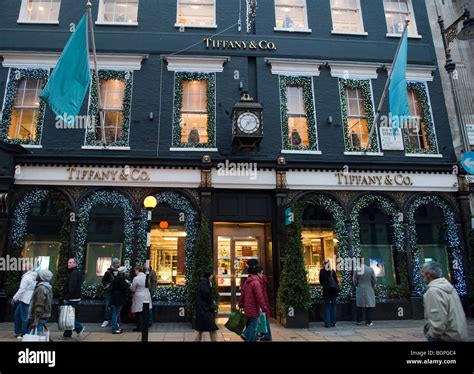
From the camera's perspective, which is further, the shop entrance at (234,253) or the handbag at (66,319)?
the shop entrance at (234,253)

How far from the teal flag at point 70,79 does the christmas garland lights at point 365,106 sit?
369 inches

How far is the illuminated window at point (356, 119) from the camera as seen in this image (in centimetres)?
1395

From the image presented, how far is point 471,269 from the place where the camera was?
12.7 meters

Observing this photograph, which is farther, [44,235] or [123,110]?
[123,110]

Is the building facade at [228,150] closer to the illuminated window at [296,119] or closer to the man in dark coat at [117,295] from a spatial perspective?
the illuminated window at [296,119]

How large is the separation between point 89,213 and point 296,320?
25.4 ft

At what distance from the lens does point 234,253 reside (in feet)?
42.9

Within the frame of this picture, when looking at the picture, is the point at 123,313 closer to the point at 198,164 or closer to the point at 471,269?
the point at 198,164

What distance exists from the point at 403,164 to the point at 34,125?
13.8 meters

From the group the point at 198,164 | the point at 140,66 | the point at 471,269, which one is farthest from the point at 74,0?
the point at 471,269

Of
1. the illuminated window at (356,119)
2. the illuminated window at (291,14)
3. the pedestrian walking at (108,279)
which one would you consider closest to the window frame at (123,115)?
the pedestrian walking at (108,279)

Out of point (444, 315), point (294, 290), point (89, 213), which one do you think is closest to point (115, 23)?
point (89, 213)

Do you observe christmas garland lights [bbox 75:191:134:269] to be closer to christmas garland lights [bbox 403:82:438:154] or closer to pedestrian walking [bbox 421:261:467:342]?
pedestrian walking [bbox 421:261:467:342]

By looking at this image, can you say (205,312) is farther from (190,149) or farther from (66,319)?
(190,149)
